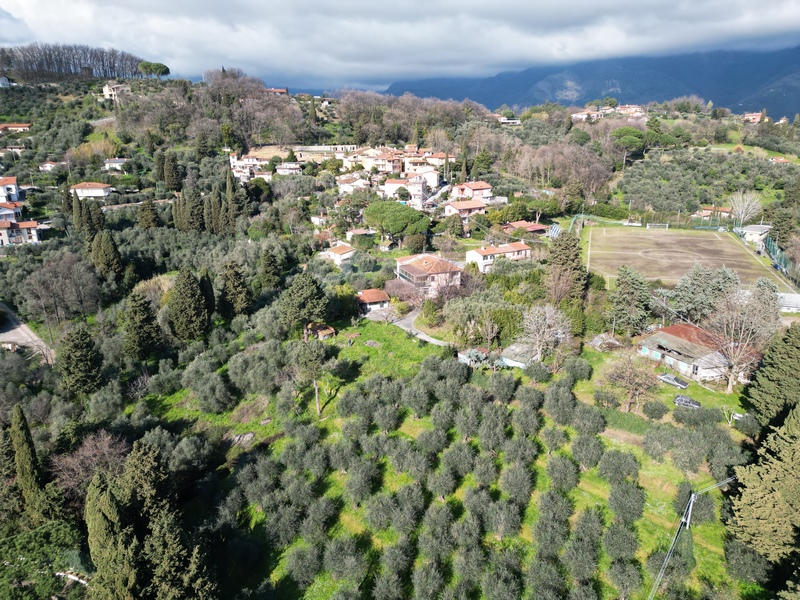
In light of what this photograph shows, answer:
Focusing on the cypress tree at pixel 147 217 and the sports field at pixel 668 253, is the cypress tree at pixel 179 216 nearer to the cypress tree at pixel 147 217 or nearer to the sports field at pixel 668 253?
the cypress tree at pixel 147 217

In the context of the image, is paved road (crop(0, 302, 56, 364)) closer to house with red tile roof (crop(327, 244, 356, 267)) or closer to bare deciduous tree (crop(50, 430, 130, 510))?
bare deciduous tree (crop(50, 430, 130, 510))

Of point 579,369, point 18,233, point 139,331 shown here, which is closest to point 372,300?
point 139,331

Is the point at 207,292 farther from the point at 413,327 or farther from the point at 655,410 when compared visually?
the point at 655,410

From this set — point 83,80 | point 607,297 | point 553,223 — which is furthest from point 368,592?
point 83,80

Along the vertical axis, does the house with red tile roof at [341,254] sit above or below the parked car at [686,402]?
above

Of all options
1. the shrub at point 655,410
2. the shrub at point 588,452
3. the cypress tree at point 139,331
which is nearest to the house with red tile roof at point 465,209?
the cypress tree at point 139,331

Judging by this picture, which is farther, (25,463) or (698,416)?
(698,416)
